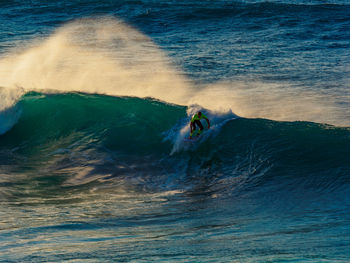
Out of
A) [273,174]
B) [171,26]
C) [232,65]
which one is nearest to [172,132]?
[273,174]

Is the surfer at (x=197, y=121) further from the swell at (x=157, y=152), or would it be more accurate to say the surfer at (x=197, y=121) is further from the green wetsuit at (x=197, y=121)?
the swell at (x=157, y=152)

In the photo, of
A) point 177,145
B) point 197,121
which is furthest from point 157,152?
point 197,121

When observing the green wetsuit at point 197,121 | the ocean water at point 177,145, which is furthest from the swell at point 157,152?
the green wetsuit at point 197,121

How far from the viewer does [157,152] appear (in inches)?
526

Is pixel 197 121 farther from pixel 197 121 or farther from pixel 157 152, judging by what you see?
pixel 157 152

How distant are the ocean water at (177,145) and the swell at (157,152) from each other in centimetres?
5

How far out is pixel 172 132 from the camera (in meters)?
14.5

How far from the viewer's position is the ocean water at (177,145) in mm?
7629

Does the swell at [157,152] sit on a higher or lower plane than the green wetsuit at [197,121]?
lower

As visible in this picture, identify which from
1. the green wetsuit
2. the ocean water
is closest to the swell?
the ocean water

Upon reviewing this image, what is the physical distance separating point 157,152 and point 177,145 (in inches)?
21.9

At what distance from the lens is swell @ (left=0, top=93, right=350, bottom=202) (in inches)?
438

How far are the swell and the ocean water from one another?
2.0 inches

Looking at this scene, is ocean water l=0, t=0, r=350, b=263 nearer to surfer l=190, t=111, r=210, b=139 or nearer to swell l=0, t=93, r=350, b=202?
swell l=0, t=93, r=350, b=202
